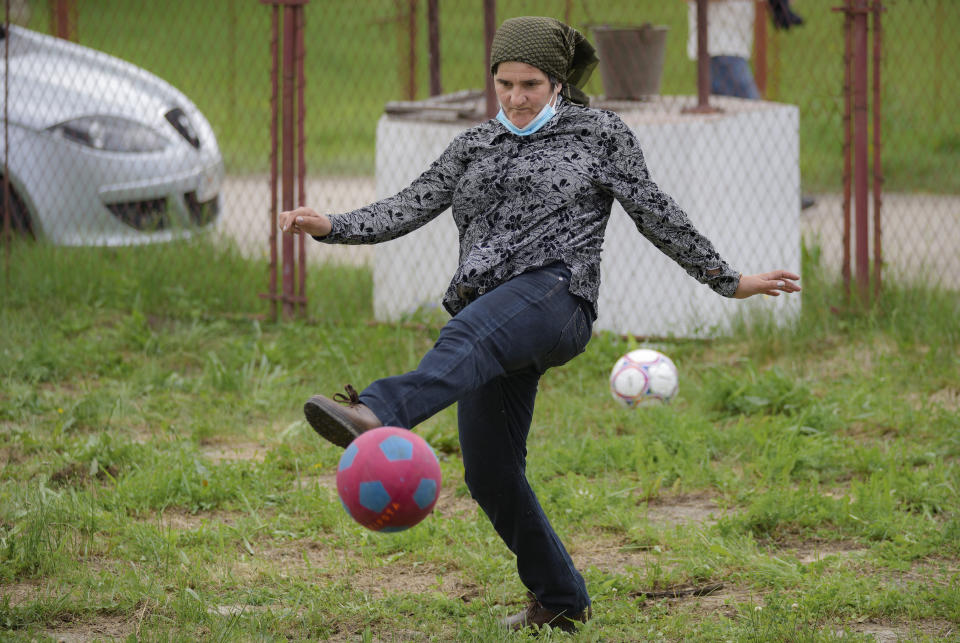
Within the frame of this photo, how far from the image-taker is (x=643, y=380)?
552cm

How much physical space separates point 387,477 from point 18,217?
5159 millimetres

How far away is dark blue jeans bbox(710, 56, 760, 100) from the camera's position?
8.38 meters

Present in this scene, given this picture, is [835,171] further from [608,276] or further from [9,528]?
[9,528]

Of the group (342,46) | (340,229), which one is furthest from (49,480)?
(342,46)

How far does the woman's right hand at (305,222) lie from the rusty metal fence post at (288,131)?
10.9 ft

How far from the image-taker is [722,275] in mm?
3336

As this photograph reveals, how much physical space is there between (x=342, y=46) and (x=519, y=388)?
1594cm

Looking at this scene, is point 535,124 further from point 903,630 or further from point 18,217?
point 18,217

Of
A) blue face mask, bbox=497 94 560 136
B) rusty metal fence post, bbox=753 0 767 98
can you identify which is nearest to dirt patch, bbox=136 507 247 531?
blue face mask, bbox=497 94 560 136

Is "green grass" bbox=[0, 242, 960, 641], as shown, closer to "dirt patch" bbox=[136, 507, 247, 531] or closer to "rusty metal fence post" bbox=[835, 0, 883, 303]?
"dirt patch" bbox=[136, 507, 247, 531]

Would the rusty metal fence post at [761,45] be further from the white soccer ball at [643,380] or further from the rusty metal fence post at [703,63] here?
the white soccer ball at [643,380]

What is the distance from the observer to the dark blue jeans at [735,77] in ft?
27.5

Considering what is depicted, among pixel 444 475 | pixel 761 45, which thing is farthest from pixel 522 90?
pixel 761 45

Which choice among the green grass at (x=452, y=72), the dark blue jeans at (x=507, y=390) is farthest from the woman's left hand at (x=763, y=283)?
the green grass at (x=452, y=72)
